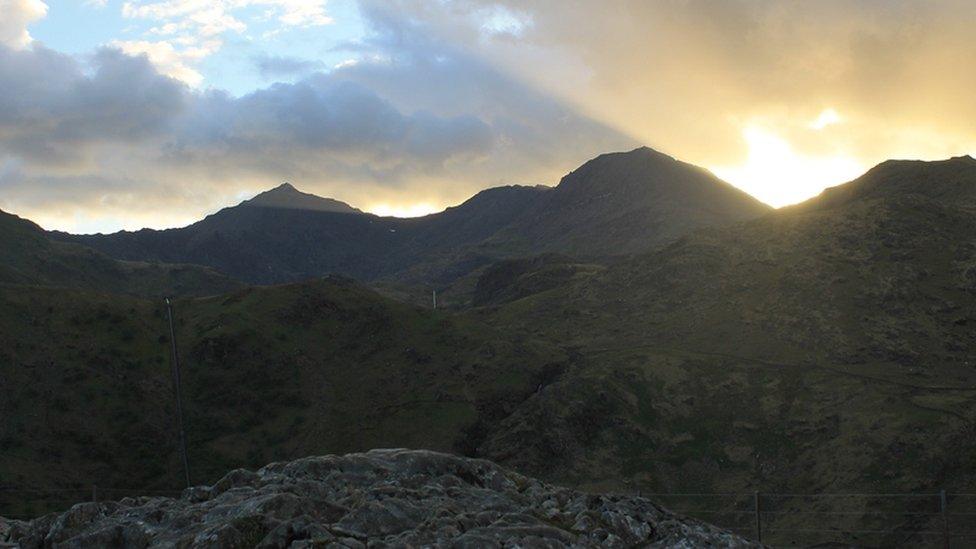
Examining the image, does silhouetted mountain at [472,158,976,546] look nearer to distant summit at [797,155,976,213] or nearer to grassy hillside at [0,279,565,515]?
distant summit at [797,155,976,213]

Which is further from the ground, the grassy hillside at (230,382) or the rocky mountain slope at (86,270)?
the rocky mountain slope at (86,270)

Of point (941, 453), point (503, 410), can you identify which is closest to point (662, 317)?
point (503, 410)

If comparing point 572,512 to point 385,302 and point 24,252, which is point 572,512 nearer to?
point 385,302

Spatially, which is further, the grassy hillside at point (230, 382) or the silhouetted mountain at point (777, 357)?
the grassy hillside at point (230, 382)

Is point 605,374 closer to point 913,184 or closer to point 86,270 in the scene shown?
point 913,184

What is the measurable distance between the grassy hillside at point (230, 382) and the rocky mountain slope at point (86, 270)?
6086cm

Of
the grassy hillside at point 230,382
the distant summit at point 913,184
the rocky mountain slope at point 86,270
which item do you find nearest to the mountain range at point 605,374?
the grassy hillside at point 230,382

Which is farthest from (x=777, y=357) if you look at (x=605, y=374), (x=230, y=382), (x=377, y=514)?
(x=377, y=514)

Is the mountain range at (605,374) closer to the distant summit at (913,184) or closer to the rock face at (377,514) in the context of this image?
the distant summit at (913,184)

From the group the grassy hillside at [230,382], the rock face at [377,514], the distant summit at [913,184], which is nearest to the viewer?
the rock face at [377,514]

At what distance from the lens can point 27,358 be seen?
68250 mm

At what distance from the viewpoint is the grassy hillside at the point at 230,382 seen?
62062 mm

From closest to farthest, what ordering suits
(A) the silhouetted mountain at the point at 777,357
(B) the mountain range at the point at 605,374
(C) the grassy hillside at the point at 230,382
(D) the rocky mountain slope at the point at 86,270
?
(A) the silhouetted mountain at the point at 777,357
(B) the mountain range at the point at 605,374
(C) the grassy hillside at the point at 230,382
(D) the rocky mountain slope at the point at 86,270

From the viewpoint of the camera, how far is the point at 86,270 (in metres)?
151
